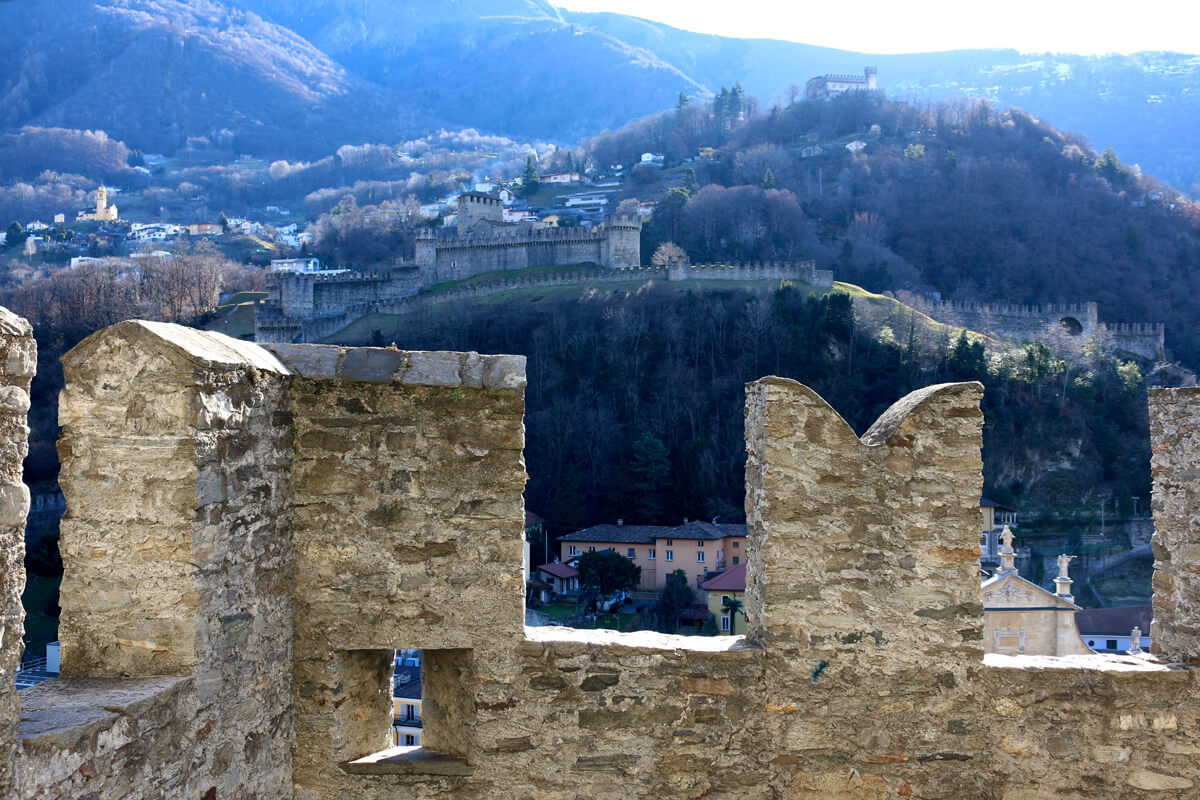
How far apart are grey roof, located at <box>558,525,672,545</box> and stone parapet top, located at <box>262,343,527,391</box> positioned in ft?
112

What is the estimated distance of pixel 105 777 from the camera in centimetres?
288

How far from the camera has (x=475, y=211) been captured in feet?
264

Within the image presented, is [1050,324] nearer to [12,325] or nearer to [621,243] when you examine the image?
[621,243]

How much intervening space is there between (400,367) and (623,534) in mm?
35813

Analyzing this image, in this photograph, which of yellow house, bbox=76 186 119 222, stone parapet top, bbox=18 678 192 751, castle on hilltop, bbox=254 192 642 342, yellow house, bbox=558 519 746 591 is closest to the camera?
stone parapet top, bbox=18 678 192 751

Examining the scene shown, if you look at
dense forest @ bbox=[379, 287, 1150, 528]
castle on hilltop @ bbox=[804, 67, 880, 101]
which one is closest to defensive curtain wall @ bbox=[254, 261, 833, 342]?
dense forest @ bbox=[379, 287, 1150, 528]

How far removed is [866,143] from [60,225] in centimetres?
8061

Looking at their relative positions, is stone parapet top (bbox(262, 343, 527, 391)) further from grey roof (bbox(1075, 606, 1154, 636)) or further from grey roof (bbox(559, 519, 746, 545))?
grey roof (bbox(559, 519, 746, 545))

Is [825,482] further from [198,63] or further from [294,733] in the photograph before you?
[198,63]

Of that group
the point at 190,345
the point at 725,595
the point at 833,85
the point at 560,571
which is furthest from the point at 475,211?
the point at 190,345

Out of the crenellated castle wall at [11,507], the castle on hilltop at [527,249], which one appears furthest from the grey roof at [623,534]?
the crenellated castle wall at [11,507]

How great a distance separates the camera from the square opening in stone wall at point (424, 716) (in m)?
3.92

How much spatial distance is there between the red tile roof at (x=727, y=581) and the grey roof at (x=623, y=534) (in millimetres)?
4913

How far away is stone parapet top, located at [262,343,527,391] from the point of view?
393 centimetres
